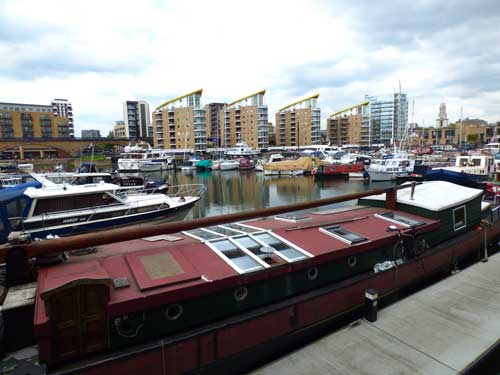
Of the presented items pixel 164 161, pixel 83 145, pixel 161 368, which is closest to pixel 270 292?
pixel 161 368

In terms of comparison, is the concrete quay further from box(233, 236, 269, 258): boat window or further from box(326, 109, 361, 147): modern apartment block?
box(326, 109, 361, 147): modern apartment block

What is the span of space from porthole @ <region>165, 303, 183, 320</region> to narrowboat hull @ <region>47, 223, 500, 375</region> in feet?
1.07

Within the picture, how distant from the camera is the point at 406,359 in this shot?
6074mm


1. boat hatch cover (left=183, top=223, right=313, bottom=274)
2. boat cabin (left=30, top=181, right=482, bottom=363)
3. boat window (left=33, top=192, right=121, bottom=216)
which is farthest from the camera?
boat window (left=33, top=192, right=121, bottom=216)

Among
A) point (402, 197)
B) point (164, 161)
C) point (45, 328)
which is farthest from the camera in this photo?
point (164, 161)

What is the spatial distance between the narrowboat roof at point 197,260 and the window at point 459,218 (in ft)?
7.76

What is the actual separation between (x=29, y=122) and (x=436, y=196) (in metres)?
130

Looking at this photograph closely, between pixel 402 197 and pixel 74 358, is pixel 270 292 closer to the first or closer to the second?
pixel 74 358

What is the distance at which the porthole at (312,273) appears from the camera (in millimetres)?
7159

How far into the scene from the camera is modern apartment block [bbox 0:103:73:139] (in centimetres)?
10231

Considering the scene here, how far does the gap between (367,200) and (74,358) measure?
11.0 meters

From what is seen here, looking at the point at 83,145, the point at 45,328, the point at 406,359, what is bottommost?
the point at 406,359

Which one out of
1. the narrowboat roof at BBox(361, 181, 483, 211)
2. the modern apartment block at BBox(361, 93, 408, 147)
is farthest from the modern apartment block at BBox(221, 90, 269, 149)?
the narrowboat roof at BBox(361, 181, 483, 211)

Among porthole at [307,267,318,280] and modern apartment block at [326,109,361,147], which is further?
modern apartment block at [326,109,361,147]
